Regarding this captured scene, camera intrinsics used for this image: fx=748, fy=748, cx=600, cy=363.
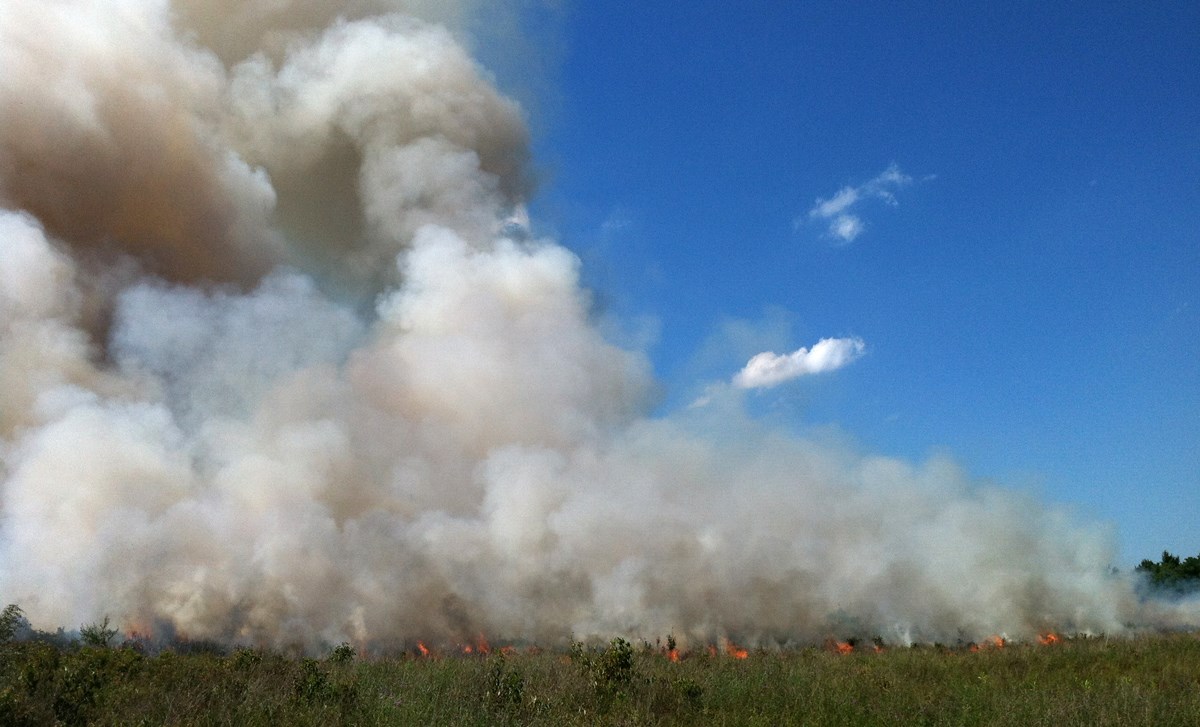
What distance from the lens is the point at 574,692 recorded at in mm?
13422

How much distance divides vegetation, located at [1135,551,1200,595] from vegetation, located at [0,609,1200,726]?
21461mm

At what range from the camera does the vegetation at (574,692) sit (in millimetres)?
11109

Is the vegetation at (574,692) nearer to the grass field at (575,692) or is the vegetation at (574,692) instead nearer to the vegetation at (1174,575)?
the grass field at (575,692)

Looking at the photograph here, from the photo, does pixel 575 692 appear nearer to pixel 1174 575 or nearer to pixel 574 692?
pixel 574 692

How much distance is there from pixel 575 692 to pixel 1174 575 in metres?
47.7

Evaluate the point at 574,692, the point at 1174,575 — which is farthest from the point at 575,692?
the point at 1174,575

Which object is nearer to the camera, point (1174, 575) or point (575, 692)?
point (575, 692)

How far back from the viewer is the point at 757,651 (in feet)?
80.1

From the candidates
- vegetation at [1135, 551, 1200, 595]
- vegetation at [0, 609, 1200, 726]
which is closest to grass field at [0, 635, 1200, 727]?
vegetation at [0, 609, 1200, 726]

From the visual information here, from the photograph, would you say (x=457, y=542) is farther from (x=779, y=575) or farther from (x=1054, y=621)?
(x=1054, y=621)

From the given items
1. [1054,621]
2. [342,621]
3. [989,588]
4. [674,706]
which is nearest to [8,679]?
[674,706]

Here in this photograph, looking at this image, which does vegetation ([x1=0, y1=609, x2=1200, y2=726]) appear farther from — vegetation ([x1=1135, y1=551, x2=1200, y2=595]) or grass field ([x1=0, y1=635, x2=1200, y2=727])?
vegetation ([x1=1135, y1=551, x2=1200, y2=595])

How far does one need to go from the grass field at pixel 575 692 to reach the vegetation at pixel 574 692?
0.12 ft

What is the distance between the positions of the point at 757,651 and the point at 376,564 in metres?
15.7
